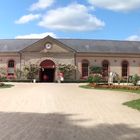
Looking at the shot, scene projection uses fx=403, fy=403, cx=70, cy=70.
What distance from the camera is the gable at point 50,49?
175 feet

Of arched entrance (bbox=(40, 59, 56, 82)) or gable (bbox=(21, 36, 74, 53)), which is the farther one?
arched entrance (bbox=(40, 59, 56, 82))

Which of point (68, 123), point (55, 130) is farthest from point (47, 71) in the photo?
point (55, 130)

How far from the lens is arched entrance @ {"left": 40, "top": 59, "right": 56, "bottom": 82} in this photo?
5381cm

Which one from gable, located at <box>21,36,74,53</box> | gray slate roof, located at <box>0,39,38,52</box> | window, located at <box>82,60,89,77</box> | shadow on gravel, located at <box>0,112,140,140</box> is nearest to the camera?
shadow on gravel, located at <box>0,112,140,140</box>

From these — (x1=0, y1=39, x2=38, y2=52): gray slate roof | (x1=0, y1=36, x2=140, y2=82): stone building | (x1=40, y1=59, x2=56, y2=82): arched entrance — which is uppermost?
(x1=0, y1=39, x2=38, y2=52): gray slate roof

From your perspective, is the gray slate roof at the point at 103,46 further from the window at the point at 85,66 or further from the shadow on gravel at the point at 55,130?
the shadow on gravel at the point at 55,130

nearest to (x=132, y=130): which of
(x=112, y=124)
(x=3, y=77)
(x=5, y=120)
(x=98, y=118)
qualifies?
(x=112, y=124)

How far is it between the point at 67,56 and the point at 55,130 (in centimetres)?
4349

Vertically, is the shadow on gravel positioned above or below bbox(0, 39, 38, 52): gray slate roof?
below

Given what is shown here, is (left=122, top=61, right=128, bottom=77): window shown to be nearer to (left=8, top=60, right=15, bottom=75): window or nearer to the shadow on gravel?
(left=8, top=60, right=15, bottom=75): window

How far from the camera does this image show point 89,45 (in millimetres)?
57250

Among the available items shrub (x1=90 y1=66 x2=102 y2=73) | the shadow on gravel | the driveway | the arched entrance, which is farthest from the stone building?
the shadow on gravel

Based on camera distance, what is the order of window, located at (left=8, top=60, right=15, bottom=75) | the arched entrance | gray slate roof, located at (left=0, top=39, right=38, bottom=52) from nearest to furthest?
1. the arched entrance
2. window, located at (left=8, top=60, right=15, bottom=75)
3. gray slate roof, located at (left=0, top=39, right=38, bottom=52)

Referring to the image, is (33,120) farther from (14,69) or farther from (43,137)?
(14,69)
